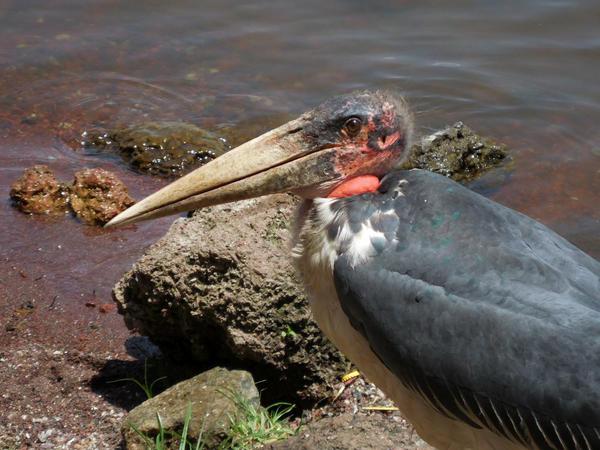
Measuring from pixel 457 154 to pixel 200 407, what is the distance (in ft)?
14.3

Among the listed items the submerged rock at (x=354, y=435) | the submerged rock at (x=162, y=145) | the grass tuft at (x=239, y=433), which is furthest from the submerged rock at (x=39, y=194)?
the submerged rock at (x=354, y=435)

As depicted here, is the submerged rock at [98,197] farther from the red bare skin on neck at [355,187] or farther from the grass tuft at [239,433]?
the red bare skin on neck at [355,187]

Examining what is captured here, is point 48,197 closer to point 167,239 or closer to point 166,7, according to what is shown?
point 167,239

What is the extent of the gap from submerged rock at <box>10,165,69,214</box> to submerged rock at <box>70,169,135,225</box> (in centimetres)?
18

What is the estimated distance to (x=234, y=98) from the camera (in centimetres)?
1068

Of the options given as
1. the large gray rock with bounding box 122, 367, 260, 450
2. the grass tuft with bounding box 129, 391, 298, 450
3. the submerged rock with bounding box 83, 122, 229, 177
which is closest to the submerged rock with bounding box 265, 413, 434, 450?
the grass tuft with bounding box 129, 391, 298, 450

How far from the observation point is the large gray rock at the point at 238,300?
5.54m

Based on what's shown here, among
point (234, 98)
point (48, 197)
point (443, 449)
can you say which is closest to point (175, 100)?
point (234, 98)

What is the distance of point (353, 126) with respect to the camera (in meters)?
4.76

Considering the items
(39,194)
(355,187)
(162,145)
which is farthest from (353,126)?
(162,145)

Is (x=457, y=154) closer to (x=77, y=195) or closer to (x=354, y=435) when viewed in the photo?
(x=77, y=195)

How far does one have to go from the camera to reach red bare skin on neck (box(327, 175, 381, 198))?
15.8 ft

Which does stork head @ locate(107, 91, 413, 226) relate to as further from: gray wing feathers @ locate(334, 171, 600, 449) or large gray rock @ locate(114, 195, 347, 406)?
large gray rock @ locate(114, 195, 347, 406)

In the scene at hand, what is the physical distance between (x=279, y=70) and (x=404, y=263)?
705cm
